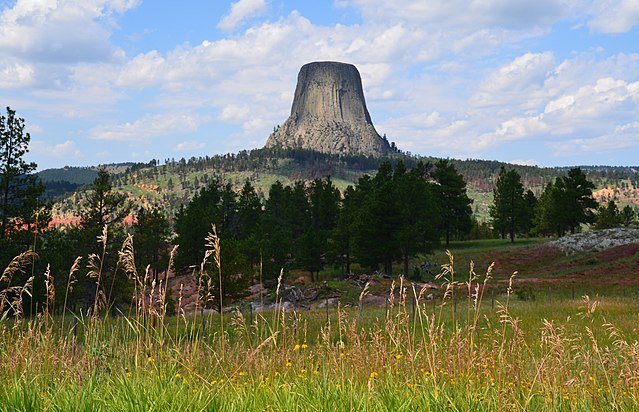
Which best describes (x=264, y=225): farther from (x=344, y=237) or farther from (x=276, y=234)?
(x=344, y=237)

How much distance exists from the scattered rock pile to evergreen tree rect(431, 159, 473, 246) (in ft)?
38.3

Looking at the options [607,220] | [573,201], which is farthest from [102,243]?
[607,220]

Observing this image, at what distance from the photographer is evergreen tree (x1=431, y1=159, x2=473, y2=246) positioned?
68625 millimetres

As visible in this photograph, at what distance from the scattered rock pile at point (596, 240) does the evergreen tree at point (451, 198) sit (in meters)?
11.7

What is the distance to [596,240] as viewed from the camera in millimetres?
59281

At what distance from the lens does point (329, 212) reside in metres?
72.8

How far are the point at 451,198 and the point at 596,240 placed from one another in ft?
58.1

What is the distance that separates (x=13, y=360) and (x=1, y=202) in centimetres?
3536

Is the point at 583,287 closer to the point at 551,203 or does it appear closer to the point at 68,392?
the point at 551,203

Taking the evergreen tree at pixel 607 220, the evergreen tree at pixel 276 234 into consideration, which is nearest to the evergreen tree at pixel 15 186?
the evergreen tree at pixel 276 234

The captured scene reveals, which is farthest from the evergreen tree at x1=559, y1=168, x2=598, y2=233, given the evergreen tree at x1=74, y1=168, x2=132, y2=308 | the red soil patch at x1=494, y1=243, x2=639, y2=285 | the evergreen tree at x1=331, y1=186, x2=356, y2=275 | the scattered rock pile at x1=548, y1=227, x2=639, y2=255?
the evergreen tree at x1=74, y1=168, x2=132, y2=308

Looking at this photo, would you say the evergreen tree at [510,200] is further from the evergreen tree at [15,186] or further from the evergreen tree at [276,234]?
the evergreen tree at [15,186]

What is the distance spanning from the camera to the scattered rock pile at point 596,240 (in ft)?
187

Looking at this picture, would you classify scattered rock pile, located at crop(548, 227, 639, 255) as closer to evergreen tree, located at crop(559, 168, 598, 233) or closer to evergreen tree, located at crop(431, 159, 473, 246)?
evergreen tree, located at crop(559, 168, 598, 233)
